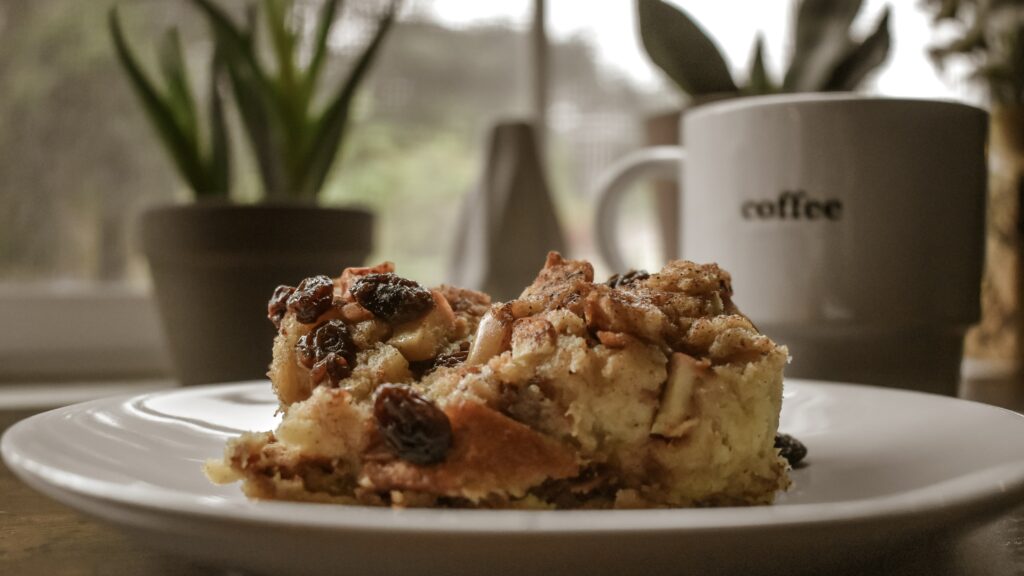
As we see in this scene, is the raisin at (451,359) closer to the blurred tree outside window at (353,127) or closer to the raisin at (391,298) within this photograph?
the raisin at (391,298)

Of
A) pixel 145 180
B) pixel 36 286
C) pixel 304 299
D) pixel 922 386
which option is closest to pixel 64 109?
pixel 145 180

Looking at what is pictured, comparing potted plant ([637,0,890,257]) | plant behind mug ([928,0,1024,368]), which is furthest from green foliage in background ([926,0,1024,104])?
potted plant ([637,0,890,257])

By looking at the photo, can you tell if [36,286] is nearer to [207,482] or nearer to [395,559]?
[207,482]

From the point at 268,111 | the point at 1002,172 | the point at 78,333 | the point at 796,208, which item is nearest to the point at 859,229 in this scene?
the point at 796,208

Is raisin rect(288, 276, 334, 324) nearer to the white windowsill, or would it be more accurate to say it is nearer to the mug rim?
the mug rim

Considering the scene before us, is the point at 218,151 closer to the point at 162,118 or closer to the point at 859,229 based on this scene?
the point at 162,118
